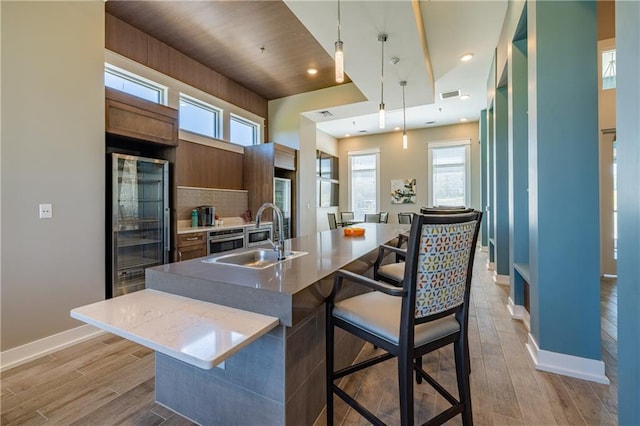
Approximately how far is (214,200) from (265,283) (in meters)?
3.75

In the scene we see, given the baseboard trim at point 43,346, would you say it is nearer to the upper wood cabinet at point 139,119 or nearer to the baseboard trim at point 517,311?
the upper wood cabinet at point 139,119

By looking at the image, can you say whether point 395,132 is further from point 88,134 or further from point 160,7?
point 88,134

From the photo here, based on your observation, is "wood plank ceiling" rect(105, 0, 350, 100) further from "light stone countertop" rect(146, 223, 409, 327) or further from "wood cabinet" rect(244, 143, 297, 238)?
"light stone countertop" rect(146, 223, 409, 327)

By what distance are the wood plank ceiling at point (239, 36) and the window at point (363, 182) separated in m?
4.30

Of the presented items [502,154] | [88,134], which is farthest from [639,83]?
[88,134]

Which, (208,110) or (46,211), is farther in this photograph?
(208,110)

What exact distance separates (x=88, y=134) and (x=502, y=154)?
4727mm

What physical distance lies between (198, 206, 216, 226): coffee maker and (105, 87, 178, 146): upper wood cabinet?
123cm

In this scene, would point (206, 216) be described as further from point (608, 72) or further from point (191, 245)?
point (608, 72)

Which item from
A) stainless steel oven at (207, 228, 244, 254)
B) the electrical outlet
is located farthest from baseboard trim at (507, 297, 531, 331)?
the electrical outlet

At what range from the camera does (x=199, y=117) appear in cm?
453

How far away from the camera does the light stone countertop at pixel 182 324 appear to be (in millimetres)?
888

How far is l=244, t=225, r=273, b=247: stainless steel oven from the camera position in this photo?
14.8 ft

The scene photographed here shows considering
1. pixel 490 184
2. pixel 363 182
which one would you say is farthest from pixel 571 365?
pixel 363 182
